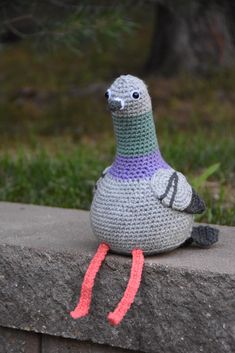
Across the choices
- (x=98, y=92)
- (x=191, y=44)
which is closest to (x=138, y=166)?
(x=98, y=92)

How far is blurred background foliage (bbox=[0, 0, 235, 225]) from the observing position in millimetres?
3684

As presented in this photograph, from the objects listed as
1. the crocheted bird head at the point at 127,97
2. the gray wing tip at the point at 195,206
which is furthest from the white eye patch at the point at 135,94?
the gray wing tip at the point at 195,206

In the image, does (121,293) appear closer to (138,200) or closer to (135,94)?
(138,200)

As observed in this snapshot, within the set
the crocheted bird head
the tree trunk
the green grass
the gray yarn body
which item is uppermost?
the crocheted bird head

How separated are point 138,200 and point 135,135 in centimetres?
16

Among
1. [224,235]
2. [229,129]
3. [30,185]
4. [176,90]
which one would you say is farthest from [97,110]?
[224,235]

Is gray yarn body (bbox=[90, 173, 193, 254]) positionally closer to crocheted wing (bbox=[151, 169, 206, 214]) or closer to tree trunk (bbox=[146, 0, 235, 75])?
crocheted wing (bbox=[151, 169, 206, 214])

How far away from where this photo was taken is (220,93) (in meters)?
6.34

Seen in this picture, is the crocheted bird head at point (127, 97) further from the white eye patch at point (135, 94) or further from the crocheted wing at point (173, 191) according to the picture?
the crocheted wing at point (173, 191)

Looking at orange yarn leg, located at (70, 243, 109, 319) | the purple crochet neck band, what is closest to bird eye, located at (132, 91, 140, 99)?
the purple crochet neck band

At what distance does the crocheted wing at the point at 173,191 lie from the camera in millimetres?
2064

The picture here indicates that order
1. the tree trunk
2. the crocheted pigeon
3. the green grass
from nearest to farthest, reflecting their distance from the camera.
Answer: the crocheted pigeon
the green grass
the tree trunk

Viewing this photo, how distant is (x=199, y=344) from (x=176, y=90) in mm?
4465

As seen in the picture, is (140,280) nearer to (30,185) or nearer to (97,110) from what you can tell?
(30,185)
